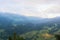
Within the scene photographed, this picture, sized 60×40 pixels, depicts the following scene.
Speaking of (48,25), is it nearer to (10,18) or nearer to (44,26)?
(44,26)

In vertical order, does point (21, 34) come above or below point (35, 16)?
below

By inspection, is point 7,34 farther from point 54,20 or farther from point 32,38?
point 54,20

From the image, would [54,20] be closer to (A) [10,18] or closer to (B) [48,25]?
(B) [48,25]

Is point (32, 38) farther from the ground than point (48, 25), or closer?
closer

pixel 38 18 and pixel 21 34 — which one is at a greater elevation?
pixel 38 18

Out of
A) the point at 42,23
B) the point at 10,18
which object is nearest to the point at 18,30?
the point at 10,18

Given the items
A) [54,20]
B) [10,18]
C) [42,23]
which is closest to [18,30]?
[10,18]

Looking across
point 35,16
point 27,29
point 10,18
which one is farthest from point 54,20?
point 10,18

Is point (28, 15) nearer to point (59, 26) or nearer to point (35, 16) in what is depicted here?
point (35, 16)
